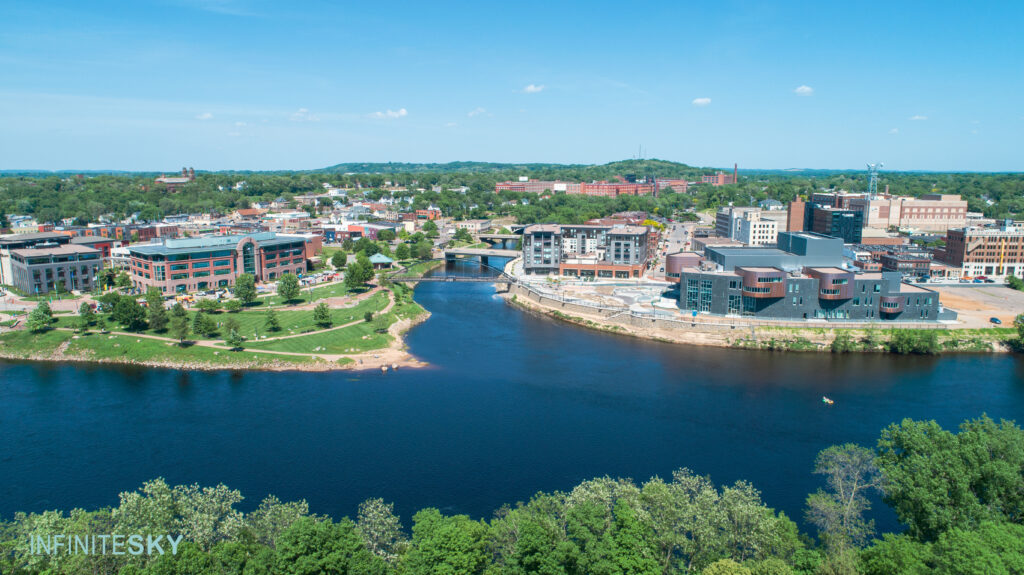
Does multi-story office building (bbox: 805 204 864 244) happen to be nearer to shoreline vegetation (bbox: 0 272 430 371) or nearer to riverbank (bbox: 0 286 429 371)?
shoreline vegetation (bbox: 0 272 430 371)

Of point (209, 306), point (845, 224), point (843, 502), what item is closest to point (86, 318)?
point (209, 306)

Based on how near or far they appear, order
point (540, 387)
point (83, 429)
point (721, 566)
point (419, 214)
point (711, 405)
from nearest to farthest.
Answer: point (721, 566), point (83, 429), point (711, 405), point (540, 387), point (419, 214)

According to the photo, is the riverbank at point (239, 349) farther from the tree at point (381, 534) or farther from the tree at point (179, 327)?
the tree at point (381, 534)

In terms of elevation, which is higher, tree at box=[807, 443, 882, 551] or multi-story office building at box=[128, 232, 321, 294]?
multi-story office building at box=[128, 232, 321, 294]

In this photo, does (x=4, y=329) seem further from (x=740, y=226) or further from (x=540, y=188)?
(x=540, y=188)

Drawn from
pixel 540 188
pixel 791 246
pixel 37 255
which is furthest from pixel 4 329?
pixel 540 188

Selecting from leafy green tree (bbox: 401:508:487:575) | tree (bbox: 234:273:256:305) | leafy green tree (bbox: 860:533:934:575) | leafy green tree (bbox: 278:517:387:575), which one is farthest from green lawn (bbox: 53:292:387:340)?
leafy green tree (bbox: 860:533:934:575)

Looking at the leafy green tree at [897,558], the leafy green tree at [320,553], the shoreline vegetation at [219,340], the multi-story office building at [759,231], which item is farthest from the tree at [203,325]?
→ the multi-story office building at [759,231]

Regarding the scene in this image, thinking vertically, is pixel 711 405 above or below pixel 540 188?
below
